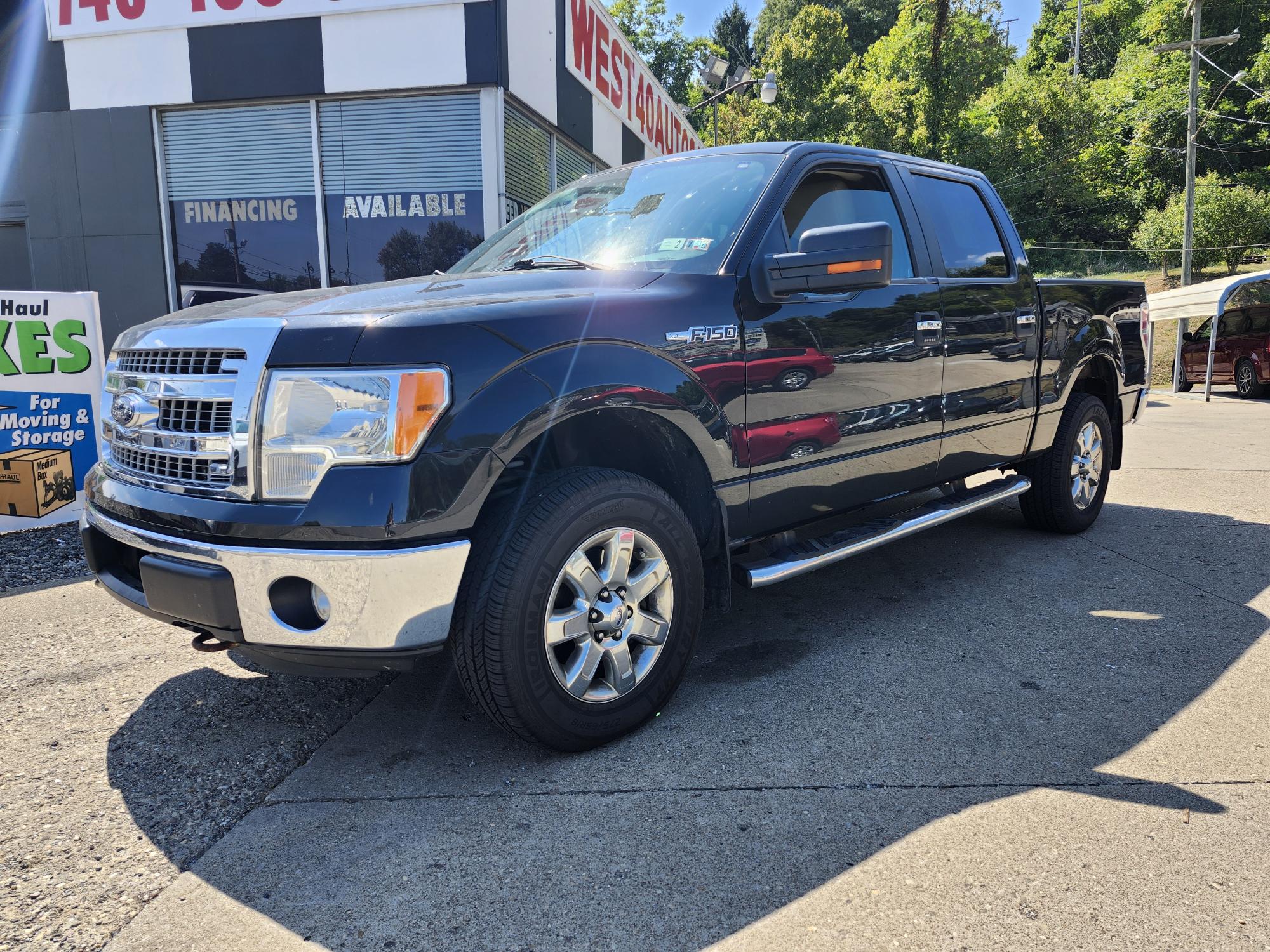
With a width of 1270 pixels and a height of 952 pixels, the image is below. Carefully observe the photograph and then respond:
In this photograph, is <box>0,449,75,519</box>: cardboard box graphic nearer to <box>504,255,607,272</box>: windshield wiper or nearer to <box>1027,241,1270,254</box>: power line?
<box>504,255,607,272</box>: windshield wiper

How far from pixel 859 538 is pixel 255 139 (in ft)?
26.5

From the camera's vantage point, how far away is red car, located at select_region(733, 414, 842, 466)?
3.04 m

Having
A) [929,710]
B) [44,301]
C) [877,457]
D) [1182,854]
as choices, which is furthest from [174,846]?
[44,301]

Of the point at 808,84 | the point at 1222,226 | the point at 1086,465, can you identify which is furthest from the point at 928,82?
the point at 1086,465

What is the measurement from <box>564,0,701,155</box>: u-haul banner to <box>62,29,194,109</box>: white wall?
3991mm

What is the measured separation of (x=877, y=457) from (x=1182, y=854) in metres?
1.82

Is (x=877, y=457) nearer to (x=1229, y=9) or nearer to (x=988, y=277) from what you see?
(x=988, y=277)

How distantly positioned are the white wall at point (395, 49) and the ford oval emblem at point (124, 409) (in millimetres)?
6607

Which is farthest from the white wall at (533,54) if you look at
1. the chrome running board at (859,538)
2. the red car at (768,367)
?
the red car at (768,367)

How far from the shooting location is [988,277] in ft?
14.3

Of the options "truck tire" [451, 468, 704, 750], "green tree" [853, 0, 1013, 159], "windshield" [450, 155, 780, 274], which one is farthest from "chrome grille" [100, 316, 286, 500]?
"green tree" [853, 0, 1013, 159]

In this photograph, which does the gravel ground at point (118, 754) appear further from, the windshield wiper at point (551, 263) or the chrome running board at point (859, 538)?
the windshield wiper at point (551, 263)

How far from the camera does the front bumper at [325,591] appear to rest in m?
2.22

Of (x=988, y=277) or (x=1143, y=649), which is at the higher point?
(x=988, y=277)
